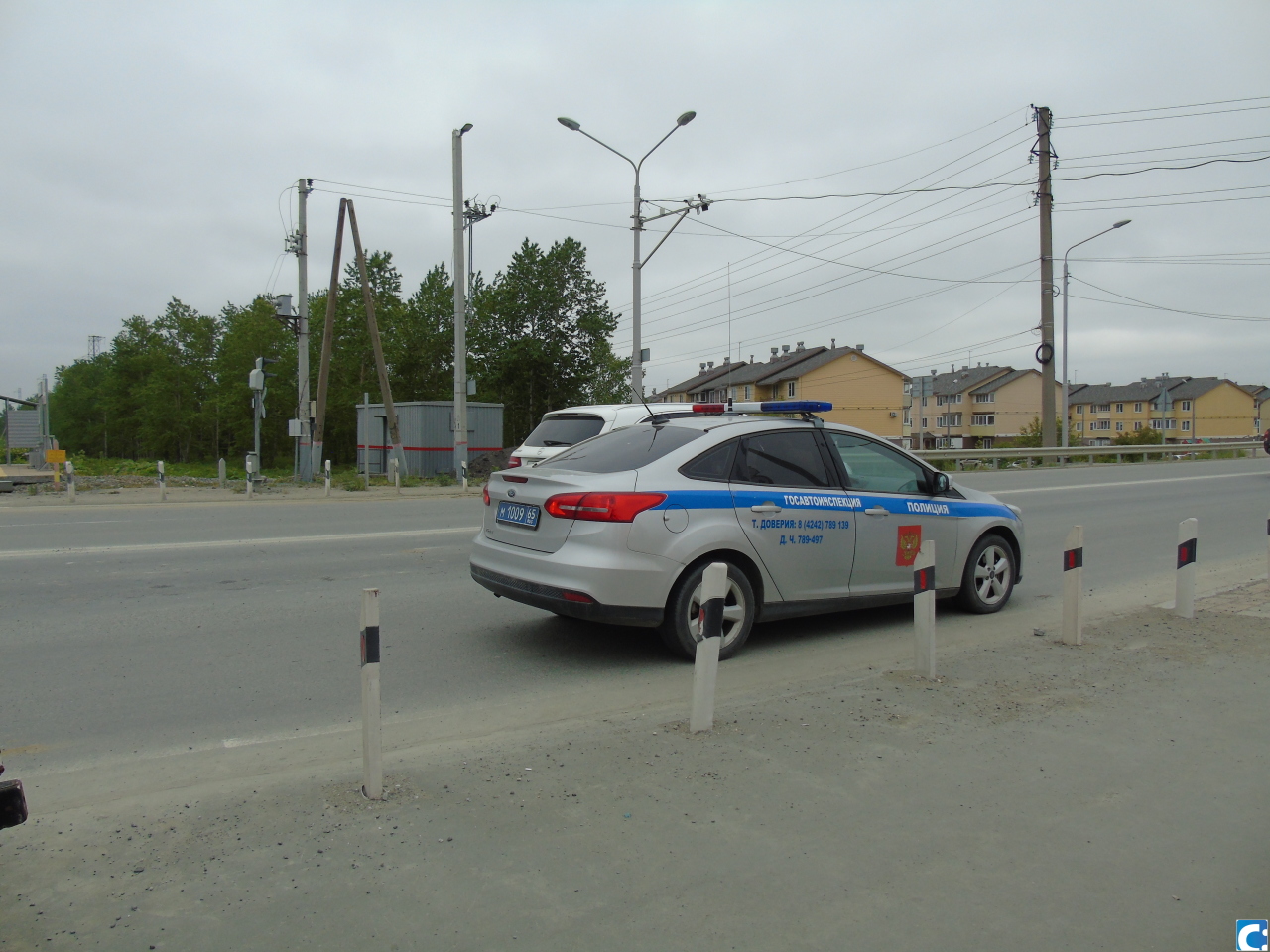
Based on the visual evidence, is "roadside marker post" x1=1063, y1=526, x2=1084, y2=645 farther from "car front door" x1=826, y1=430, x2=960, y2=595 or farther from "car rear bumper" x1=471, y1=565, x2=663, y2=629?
"car rear bumper" x1=471, y1=565, x2=663, y2=629

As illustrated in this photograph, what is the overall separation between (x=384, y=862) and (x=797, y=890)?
1430 mm

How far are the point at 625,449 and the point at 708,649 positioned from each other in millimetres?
2068

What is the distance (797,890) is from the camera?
3.07 metres

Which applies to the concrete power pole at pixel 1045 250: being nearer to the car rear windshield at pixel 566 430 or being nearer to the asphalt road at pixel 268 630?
the asphalt road at pixel 268 630

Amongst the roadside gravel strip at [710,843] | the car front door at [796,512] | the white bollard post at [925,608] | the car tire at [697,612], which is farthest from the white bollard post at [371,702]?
the white bollard post at [925,608]

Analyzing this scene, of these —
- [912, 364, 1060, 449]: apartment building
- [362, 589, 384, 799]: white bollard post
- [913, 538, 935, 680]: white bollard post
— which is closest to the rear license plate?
[362, 589, 384, 799]: white bollard post

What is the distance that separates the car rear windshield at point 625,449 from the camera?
5.89m

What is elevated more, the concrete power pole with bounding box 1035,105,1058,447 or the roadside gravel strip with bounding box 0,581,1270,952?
the concrete power pole with bounding box 1035,105,1058,447

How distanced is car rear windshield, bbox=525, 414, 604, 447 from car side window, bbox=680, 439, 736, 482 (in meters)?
6.14

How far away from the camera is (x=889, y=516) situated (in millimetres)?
6633

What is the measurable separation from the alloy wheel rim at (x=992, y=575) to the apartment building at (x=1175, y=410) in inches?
3651

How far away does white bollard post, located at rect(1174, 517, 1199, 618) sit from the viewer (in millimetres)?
6906

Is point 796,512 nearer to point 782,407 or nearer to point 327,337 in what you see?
point 782,407

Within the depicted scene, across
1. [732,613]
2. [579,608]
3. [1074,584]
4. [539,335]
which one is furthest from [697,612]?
[539,335]
